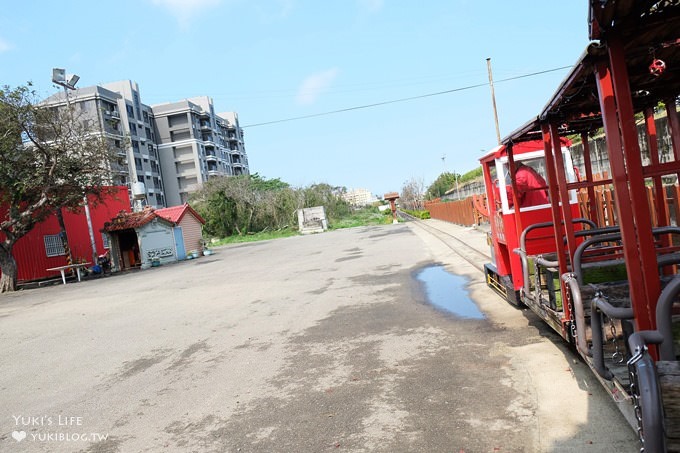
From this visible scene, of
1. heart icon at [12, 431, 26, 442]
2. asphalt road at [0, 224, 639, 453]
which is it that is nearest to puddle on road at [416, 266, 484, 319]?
asphalt road at [0, 224, 639, 453]

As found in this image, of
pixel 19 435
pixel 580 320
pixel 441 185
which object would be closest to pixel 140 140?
pixel 441 185

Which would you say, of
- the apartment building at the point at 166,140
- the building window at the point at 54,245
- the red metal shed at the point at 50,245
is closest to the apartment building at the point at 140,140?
the apartment building at the point at 166,140

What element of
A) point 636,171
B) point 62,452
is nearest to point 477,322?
point 636,171

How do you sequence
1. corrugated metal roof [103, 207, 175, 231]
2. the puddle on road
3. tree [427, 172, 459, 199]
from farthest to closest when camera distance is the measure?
1. tree [427, 172, 459, 199]
2. corrugated metal roof [103, 207, 175, 231]
3. the puddle on road

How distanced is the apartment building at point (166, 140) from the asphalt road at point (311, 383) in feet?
219

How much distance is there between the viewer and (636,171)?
2.99 m

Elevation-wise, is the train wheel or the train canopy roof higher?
the train canopy roof

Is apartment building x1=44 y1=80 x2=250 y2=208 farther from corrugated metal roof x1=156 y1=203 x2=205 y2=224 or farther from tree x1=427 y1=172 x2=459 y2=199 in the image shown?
corrugated metal roof x1=156 y1=203 x2=205 y2=224

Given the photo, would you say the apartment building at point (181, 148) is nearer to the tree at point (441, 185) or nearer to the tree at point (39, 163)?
the tree at point (441, 185)

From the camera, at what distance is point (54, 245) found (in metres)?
29.7

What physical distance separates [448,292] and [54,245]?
26.6m

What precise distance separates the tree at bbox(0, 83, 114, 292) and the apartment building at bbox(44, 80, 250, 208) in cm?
4769

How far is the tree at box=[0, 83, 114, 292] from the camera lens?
22.5 metres

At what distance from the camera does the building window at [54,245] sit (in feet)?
95.9
